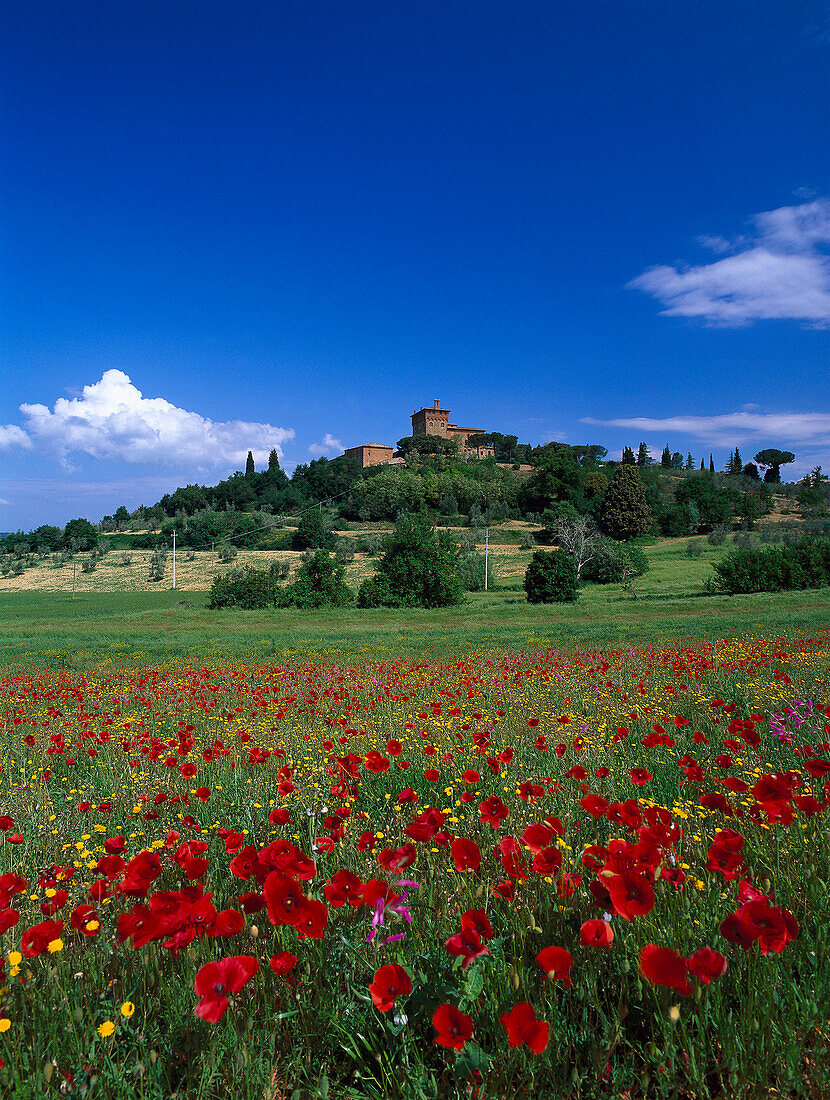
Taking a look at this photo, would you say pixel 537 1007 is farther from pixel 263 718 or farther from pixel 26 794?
pixel 263 718

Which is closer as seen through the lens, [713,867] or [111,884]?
[713,867]

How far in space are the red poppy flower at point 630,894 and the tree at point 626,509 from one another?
78.9m

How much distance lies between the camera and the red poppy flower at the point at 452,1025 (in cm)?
126

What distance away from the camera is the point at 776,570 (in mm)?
36219

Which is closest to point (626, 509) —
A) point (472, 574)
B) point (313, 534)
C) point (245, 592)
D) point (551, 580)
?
point (472, 574)

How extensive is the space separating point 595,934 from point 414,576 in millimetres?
39541

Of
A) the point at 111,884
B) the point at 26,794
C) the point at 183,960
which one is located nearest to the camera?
the point at 183,960

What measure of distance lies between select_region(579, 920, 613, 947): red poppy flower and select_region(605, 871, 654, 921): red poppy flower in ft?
0.21

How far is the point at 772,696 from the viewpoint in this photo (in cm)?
623

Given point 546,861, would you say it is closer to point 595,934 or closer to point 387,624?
point 595,934

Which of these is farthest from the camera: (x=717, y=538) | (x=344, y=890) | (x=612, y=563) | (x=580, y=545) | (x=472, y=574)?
(x=717, y=538)

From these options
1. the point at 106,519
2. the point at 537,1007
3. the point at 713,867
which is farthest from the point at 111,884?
the point at 106,519

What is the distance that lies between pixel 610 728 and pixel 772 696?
2308mm

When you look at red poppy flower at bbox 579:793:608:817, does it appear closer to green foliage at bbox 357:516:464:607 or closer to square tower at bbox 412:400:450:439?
green foliage at bbox 357:516:464:607
